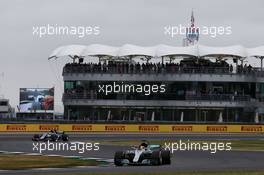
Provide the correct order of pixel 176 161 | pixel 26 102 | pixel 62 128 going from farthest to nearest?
1. pixel 26 102
2. pixel 62 128
3. pixel 176 161

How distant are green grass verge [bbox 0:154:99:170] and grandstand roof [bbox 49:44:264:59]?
1774 inches

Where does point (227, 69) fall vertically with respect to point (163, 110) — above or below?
above

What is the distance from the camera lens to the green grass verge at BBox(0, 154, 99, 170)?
2680cm

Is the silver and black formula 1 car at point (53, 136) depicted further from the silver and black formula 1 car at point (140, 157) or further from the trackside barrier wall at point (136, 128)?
the silver and black formula 1 car at point (140, 157)

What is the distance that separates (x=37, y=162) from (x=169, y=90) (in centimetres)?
4512

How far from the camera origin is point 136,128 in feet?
205

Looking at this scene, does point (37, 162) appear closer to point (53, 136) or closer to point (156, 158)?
point (156, 158)

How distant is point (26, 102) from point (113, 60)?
13066mm

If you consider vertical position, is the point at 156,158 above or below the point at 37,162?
above

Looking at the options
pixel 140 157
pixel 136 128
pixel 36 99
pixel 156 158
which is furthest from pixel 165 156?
pixel 36 99

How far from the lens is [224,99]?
71.3m

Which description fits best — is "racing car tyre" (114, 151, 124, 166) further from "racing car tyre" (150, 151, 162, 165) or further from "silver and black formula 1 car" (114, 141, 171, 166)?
"racing car tyre" (150, 151, 162, 165)

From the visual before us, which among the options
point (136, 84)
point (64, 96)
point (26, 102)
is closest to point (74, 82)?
point (64, 96)

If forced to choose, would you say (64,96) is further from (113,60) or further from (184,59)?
(184,59)
